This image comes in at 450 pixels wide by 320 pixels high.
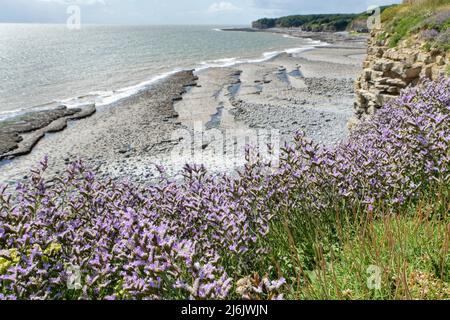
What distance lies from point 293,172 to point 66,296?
266 cm

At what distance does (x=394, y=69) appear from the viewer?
38.3ft

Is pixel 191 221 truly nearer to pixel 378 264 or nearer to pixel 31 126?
pixel 378 264

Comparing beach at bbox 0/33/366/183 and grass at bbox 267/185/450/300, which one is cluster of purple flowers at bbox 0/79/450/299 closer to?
grass at bbox 267/185/450/300

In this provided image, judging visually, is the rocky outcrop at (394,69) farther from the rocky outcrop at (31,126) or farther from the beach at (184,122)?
the rocky outcrop at (31,126)

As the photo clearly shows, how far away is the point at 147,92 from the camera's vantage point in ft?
93.0

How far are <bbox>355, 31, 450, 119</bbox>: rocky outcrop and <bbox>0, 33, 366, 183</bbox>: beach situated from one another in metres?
1.88

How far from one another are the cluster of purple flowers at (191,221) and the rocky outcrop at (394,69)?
19.8ft

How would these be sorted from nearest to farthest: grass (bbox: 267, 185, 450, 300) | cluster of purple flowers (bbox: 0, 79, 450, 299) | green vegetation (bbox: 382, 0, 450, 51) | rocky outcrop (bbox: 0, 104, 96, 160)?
1. cluster of purple flowers (bbox: 0, 79, 450, 299)
2. grass (bbox: 267, 185, 450, 300)
3. green vegetation (bbox: 382, 0, 450, 51)
4. rocky outcrop (bbox: 0, 104, 96, 160)

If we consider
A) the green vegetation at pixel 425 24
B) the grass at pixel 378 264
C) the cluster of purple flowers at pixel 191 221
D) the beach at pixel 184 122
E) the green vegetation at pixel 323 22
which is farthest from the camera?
the green vegetation at pixel 323 22

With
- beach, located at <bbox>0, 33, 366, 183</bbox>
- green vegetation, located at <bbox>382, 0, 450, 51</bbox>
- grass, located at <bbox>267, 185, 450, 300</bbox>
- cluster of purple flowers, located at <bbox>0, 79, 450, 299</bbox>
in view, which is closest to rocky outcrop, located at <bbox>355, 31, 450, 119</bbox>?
green vegetation, located at <bbox>382, 0, 450, 51</bbox>

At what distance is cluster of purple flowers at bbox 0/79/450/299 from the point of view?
2.46 m

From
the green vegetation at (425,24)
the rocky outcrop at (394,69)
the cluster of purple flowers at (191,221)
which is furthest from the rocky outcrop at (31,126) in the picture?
the green vegetation at (425,24)

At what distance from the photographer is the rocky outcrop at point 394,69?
10.6 meters
